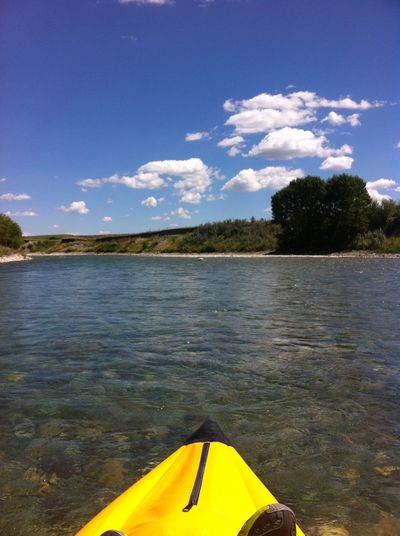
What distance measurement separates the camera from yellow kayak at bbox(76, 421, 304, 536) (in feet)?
9.20

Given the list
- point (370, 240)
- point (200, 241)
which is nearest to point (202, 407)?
point (370, 240)

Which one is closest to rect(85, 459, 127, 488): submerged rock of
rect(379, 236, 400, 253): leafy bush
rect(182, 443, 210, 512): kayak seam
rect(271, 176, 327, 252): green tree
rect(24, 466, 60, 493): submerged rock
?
rect(24, 466, 60, 493): submerged rock

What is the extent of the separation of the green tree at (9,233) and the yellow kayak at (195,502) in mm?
91458

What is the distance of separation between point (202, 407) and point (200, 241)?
8558 cm

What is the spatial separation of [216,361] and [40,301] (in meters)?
12.8

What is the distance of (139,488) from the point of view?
3564mm

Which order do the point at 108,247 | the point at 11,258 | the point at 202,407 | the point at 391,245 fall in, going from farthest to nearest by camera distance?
1. the point at 108,247
2. the point at 11,258
3. the point at 391,245
4. the point at 202,407

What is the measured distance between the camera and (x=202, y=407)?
6.79 metres

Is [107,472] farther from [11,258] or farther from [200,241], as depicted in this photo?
[200,241]

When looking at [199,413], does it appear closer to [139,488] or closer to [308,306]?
[139,488]

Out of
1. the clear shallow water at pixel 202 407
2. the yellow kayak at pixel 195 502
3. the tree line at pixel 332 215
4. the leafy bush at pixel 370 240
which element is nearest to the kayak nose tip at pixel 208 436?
the yellow kayak at pixel 195 502

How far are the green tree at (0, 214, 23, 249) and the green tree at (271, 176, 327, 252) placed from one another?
54.3 metres

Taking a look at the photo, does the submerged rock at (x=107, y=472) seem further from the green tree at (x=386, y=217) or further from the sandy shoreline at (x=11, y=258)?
the sandy shoreline at (x=11, y=258)

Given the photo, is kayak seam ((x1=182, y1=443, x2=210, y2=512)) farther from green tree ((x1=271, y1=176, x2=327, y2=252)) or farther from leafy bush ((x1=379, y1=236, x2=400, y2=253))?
green tree ((x1=271, y1=176, x2=327, y2=252))
